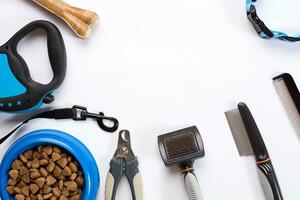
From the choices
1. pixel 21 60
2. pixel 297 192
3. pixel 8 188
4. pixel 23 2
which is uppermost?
pixel 23 2

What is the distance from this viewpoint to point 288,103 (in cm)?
65

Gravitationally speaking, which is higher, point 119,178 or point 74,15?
point 74,15

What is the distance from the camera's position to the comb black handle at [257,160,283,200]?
0.59 metres

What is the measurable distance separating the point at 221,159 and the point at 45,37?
433mm

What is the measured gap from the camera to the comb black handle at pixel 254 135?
61 cm

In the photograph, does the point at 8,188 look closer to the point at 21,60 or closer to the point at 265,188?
the point at 21,60

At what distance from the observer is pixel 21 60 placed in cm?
69

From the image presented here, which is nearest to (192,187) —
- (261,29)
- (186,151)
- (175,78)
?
(186,151)

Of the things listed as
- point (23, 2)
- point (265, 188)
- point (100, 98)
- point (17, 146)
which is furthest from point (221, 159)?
point (23, 2)

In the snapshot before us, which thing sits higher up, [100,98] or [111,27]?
[111,27]

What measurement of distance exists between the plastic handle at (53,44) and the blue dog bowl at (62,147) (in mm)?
105

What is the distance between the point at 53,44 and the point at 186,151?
1.09 feet

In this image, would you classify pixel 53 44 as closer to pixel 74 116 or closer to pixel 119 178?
pixel 74 116

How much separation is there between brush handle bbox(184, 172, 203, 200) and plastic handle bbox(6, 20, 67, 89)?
305 millimetres
